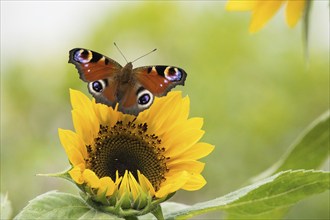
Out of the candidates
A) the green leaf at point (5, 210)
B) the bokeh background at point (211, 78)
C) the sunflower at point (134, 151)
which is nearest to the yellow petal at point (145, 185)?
the sunflower at point (134, 151)

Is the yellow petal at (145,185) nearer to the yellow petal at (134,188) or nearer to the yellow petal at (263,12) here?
the yellow petal at (134,188)

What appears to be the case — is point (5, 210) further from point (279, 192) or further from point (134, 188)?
point (279, 192)

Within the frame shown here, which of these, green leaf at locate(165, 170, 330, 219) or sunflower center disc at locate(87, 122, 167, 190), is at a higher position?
sunflower center disc at locate(87, 122, 167, 190)

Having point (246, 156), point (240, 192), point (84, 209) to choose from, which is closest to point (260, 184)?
point (240, 192)

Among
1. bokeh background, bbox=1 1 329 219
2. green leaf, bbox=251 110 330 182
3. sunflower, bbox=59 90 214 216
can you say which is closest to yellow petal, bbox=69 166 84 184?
sunflower, bbox=59 90 214 216

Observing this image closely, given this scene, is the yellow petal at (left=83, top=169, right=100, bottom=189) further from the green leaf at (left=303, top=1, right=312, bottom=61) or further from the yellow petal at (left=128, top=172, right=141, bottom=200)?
the green leaf at (left=303, top=1, right=312, bottom=61)

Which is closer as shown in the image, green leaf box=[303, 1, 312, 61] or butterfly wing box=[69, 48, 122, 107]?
butterfly wing box=[69, 48, 122, 107]
